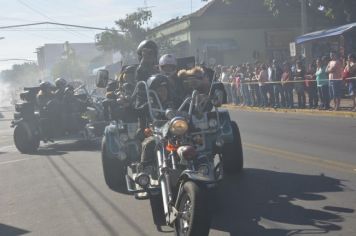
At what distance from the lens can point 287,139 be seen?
466 inches

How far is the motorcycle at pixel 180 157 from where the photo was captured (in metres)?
4.86

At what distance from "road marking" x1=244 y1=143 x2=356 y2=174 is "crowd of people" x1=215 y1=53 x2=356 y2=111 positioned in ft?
22.2

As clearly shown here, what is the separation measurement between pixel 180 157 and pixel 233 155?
2.98m

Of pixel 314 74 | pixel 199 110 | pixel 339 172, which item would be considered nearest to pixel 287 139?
pixel 339 172

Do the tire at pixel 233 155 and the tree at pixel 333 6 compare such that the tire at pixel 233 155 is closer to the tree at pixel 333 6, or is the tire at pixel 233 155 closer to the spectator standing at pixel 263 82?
the spectator standing at pixel 263 82

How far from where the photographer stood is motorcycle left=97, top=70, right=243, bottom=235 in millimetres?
4859

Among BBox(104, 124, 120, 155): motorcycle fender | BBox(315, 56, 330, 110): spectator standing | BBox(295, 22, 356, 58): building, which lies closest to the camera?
BBox(104, 124, 120, 155): motorcycle fender

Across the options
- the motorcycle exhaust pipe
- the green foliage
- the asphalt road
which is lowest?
the asphalt road

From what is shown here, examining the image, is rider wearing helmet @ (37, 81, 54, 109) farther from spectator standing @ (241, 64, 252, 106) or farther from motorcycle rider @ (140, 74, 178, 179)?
spectator standing @ (241, 64, 252, 106)

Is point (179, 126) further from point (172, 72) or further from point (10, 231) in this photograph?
point (10, 231)

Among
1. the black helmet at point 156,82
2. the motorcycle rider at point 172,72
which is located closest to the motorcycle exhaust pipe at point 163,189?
the black helmet at point 156,82

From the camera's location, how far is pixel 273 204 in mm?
6492

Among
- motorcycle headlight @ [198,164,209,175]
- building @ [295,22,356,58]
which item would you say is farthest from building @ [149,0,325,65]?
motorcycle headlight @ [198,164,209,175]

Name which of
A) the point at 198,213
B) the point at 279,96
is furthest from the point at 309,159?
the point at 279,96
